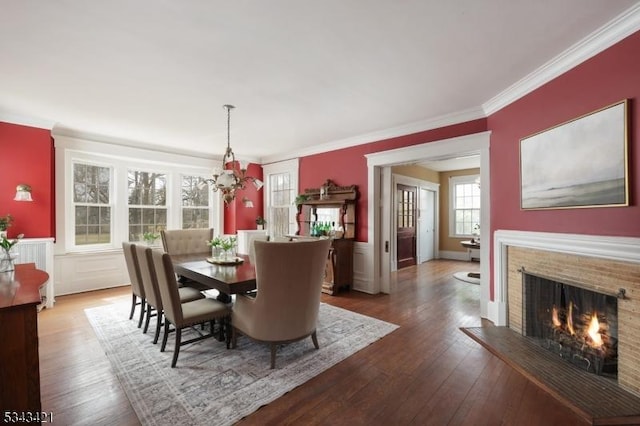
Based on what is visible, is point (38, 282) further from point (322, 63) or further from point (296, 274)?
point (322, 63)

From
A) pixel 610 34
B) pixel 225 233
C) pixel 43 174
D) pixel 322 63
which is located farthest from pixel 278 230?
pixel 610 34

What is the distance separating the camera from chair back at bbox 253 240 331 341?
7.38 ft

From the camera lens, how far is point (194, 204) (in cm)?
611

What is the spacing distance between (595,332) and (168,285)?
3.52m

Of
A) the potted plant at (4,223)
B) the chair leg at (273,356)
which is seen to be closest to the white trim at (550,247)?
the chair leg at (273,356)

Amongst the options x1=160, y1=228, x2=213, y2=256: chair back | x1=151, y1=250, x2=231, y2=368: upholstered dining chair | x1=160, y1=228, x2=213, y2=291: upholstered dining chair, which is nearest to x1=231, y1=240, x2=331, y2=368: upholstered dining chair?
x1=151, y1=250, x2=231, y2=368: upholstered dining chair

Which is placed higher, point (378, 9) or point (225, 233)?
point (378, 9)

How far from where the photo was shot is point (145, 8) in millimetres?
1798

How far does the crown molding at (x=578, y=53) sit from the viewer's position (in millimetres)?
1901

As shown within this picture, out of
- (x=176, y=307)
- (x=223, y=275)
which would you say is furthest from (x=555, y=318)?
(x=176, y=307)

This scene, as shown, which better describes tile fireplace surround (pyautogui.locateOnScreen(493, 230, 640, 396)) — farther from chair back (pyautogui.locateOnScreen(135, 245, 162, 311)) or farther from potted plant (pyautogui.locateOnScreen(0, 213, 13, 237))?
potted plant (pyautogui.locateOnScreen(0, 213, 13, 237))

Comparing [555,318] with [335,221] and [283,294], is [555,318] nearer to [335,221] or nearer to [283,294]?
[283,294]

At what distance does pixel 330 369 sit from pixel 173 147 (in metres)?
5.09

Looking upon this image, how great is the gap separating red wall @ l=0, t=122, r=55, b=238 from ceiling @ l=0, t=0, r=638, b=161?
249 millimetres
